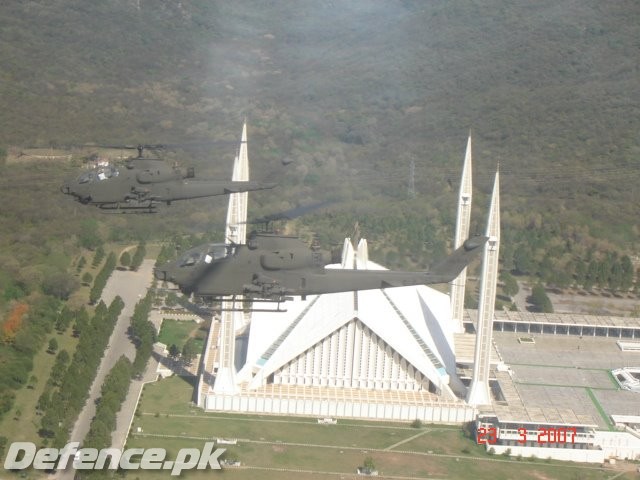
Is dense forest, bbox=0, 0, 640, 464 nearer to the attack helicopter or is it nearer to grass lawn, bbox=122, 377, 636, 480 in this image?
grass lawn, bbox=122, 377, 636, 480

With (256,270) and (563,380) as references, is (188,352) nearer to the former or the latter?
(563,380)

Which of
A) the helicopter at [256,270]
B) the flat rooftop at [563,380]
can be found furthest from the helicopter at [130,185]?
the flat rooftop at [563,380]

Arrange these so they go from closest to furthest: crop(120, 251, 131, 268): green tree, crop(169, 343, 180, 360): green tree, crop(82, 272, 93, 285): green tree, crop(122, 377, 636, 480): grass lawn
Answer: crop(122, 377, 636, 480): grass lawn < crop(169, 343, 180, 360): green tree < crop(82, 272, 93, 285): green tree < crop(120, 251, 131, 268): green tree

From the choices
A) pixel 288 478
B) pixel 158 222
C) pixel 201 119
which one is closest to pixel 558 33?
pixel 201 119

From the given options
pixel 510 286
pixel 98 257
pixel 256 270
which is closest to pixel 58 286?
pixel 98 257

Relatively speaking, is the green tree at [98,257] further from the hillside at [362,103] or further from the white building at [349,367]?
the white building at [349,367]

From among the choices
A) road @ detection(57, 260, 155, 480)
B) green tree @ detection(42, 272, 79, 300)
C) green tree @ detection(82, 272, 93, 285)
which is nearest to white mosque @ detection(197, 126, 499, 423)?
road @ detection(57, 260, 155, 480)

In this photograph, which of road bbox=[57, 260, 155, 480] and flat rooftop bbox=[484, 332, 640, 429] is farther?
flat rooftop bbox=[484, 332, 640, 429]
